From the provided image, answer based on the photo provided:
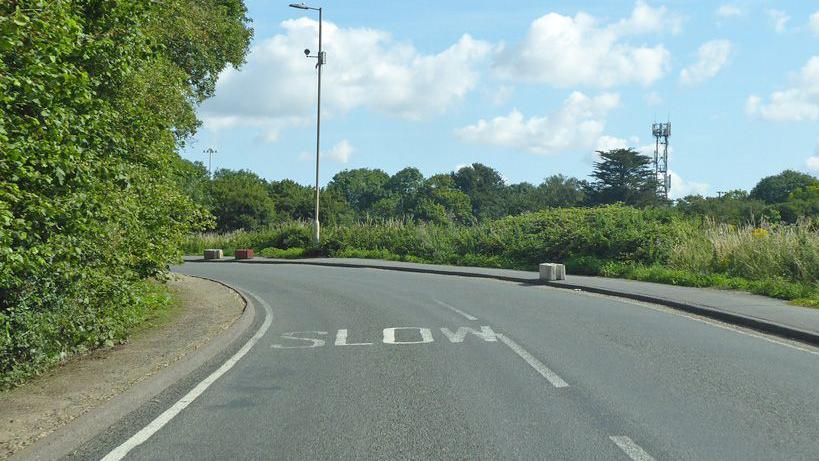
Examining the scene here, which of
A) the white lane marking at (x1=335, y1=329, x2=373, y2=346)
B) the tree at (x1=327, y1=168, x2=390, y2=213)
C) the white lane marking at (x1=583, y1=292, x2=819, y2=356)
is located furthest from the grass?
the tree at (x1=327, y1=168, x2=390, y2=213)

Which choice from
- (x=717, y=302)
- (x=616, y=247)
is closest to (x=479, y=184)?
(x=616, y=247)

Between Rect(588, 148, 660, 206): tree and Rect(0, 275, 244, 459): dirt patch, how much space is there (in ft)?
245

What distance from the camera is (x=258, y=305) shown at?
17297mm

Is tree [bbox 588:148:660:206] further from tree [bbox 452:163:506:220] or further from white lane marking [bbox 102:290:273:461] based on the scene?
white lane marking [bbox 102:290:273:461]

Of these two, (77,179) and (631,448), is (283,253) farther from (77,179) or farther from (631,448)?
(631,448)

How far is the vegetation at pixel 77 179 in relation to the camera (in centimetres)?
673

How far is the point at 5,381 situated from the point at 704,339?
9.23 m

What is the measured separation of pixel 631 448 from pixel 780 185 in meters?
Result: 96.6

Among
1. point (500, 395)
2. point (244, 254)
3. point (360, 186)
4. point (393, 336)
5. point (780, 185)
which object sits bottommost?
point (500, 395)

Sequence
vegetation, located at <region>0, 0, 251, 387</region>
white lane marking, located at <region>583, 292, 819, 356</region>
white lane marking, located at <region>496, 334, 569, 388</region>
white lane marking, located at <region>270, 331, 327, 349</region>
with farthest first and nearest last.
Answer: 1. white lane marking, located at <region>270, 331, 327, 349</region>
2. white lane marking, located at <region>583, 292, 819, 356</region>
3. white lane marking, located at <region>496, 334, 569, 388</region>
4. vegetation, located at <region>0, 0, 251, 387</region>

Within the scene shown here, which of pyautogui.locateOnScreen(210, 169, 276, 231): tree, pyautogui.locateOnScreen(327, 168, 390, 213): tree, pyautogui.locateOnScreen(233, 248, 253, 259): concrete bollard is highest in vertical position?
pyautogui.locateOnScreen(327, 168, 390, 213): tree

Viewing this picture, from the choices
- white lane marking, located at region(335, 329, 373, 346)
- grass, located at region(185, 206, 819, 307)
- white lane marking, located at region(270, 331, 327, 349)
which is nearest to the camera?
white lane marking, located at region(270, 331, 327, 349)

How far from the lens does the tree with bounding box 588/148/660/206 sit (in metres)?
84.4

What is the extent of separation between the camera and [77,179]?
7.98 metres
